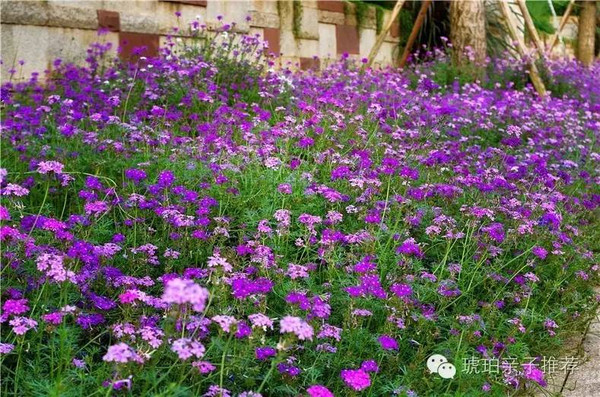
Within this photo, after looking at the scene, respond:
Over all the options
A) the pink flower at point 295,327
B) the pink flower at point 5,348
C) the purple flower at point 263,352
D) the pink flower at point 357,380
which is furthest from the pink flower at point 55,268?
the pink flower at point 357,380

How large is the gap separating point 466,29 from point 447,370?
715cm

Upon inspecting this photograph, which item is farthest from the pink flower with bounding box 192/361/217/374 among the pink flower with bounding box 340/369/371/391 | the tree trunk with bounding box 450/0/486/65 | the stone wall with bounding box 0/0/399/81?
the tree trunk with bounding box 450/0/486/65

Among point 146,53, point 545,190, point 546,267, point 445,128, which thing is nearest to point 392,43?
point 146,53

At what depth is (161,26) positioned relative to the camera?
24.0ft

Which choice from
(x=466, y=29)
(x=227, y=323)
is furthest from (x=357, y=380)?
(x=466, y=29)

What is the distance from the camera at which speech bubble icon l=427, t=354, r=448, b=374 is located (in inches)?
105

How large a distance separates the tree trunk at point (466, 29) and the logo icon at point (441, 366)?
6810 millimetres

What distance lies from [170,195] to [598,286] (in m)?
2.46

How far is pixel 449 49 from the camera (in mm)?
9117

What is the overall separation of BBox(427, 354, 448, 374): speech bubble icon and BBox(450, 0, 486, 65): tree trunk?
681cm

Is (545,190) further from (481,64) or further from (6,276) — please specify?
(481,64)

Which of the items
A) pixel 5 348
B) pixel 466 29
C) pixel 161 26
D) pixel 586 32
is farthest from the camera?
pixel 586 32

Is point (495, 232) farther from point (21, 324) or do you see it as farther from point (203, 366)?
point (21, 324)

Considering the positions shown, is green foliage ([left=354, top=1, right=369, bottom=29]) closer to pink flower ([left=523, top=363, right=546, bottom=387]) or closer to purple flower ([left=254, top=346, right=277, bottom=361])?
pink flower ([left=523, top=363, right=546, bottom=387])
